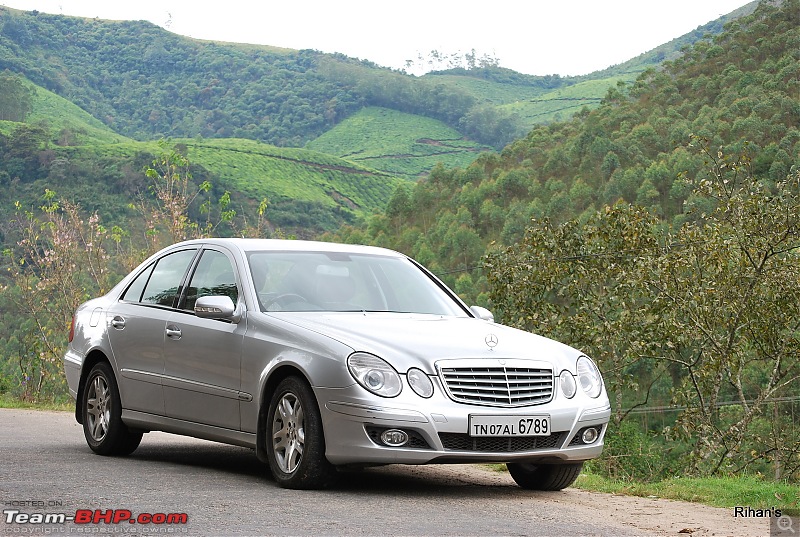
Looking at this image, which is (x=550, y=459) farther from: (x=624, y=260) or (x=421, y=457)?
(x=624, y=260)

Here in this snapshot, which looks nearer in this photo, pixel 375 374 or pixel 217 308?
pixel 375 374

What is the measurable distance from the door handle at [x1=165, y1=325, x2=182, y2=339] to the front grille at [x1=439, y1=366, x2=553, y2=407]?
2335 mm

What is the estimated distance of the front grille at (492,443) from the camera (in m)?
6.99

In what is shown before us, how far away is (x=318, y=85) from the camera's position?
19488 cm

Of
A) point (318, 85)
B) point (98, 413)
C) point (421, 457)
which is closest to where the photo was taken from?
point (421, 457)

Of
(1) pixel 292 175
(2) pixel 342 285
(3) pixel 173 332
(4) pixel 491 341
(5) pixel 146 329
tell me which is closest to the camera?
(4) pixel 491 341

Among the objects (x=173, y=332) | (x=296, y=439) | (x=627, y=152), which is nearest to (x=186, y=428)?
(x=173, y=332)

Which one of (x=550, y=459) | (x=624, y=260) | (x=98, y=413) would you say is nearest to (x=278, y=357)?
(x=550, y=459)

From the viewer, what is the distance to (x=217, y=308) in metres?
7.89

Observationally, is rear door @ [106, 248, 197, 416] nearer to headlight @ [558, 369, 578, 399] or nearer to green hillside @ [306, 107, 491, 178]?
headlight @ [558, 369, 578, 399]

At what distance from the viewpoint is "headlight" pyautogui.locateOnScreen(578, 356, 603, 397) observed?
7.66 meters

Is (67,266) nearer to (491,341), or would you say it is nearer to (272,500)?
(491,341)

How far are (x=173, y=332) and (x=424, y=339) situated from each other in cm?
217

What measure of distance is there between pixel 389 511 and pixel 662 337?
1102 cm
